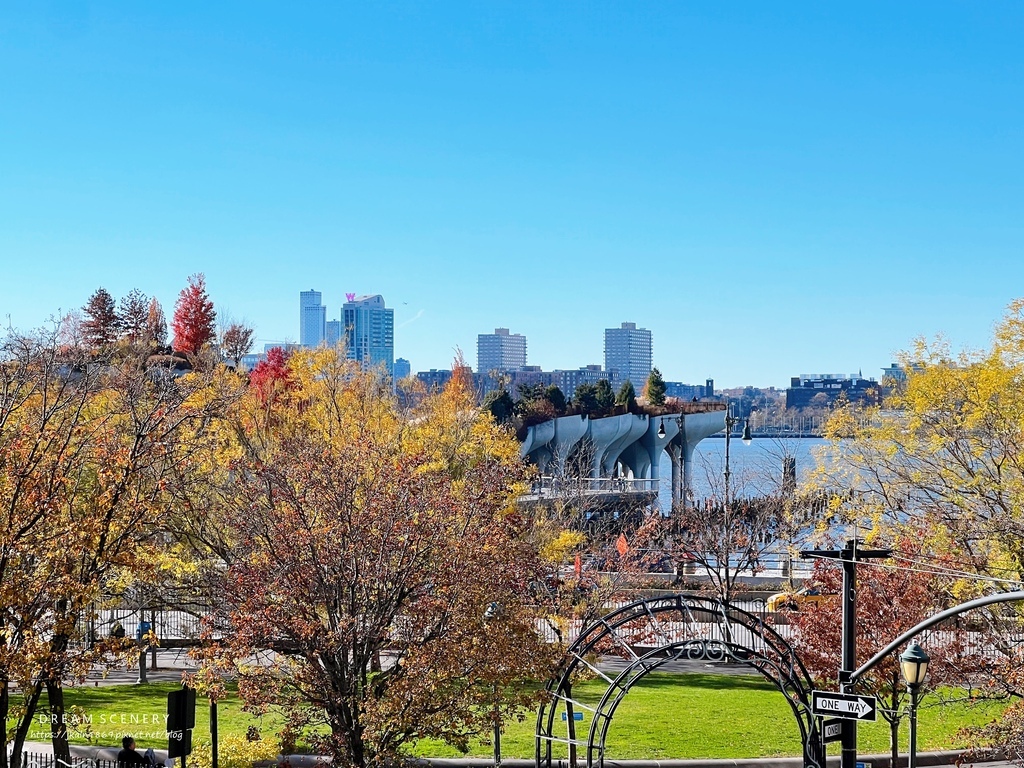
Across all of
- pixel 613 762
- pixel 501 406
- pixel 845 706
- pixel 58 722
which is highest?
pixel 501 406

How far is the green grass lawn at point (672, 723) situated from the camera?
795 inches

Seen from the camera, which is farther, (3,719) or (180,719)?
(180,719)

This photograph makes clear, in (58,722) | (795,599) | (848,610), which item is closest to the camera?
(848,610)

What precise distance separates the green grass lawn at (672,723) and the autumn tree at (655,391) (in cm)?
5319

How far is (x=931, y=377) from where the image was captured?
2402 centimetres

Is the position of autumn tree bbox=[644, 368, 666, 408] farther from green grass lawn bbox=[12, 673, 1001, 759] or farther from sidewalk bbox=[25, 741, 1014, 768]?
sidewalk bbox=[25, 741, 1014, 768]

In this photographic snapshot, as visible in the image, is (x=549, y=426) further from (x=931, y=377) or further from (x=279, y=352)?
(x=931, y=377)

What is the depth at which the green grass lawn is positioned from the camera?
2020 cm

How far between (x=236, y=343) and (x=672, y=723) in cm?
4613

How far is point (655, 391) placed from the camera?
7975 centimetres

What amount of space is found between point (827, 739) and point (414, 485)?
6.82 metres

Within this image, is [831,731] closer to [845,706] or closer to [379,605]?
[845,706]

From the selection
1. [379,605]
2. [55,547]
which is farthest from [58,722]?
[379,605]

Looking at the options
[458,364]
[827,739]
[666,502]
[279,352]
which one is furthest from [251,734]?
[666,502]
